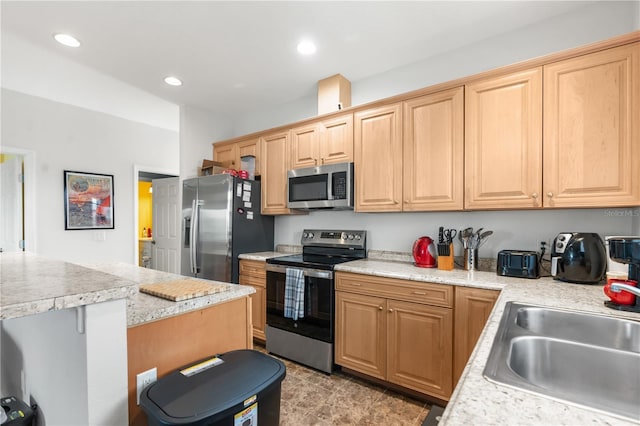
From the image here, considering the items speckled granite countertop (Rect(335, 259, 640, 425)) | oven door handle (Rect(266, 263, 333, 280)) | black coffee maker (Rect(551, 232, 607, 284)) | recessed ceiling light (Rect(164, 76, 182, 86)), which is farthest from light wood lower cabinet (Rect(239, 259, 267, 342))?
black coffee maker (Rect(551, 232, 607, 284))

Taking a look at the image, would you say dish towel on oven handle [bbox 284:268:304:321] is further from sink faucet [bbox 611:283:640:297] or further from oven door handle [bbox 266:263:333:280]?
sink faucet [bbox 611:283:640:297]

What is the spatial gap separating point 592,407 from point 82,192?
473cm

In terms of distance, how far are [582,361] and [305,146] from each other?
2564 millimetres

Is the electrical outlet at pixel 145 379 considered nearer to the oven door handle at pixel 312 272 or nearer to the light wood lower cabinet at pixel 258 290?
the oven door handle at pixel 312 272

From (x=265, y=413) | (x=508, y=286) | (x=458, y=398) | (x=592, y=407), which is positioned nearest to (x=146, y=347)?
(x=265, y=413)

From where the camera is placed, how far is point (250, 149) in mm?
3447

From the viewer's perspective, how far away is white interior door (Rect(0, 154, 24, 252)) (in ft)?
10.7

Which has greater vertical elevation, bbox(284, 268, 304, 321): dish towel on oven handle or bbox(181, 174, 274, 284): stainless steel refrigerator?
bbox(181, 174, 274, 284): stainless steel refrigerator

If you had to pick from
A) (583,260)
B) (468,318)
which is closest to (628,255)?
(583,260)

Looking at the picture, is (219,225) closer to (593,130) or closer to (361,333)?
(361,333)

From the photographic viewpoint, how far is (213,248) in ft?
10.3

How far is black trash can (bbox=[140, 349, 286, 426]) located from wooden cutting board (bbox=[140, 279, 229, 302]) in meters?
0.26

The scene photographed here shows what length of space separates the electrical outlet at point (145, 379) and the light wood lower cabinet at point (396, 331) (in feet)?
4.98

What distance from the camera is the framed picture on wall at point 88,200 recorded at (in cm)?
358
